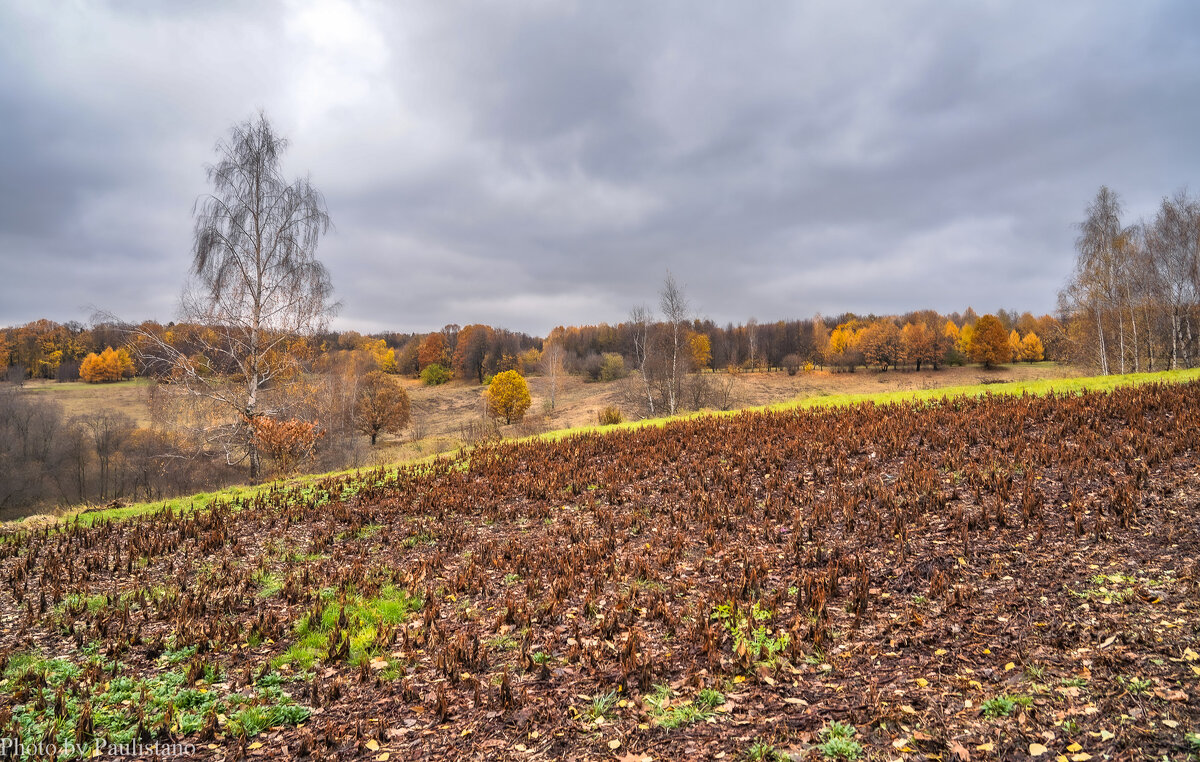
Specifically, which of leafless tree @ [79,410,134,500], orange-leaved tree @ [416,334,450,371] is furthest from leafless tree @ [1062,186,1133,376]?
orange-leaved tree @ [416,334,450,371]

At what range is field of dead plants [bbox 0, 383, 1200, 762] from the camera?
4.11m

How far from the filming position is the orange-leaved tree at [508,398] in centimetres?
4972

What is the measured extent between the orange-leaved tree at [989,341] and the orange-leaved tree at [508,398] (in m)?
60.8

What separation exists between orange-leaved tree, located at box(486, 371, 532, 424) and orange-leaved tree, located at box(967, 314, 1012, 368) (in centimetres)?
6085

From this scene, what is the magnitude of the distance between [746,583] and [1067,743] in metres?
3.39

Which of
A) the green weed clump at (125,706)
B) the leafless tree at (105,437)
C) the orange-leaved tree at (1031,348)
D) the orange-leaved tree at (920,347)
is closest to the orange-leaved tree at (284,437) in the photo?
the green weed clump at (125,706)

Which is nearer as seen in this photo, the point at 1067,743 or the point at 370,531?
the point at 1067,743

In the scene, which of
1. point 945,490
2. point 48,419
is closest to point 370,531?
point 945,490

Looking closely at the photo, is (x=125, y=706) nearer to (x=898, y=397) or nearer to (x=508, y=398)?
(x=898, y=397)

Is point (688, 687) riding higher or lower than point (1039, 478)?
lower

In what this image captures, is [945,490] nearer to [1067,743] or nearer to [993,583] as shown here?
[993,583]

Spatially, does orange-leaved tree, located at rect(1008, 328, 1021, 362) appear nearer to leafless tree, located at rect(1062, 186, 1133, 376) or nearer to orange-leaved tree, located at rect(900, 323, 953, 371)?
orange-leaved tree, located at rect(900, 323, 953, 371)

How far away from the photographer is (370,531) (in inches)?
408

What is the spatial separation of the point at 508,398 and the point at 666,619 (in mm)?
44916
